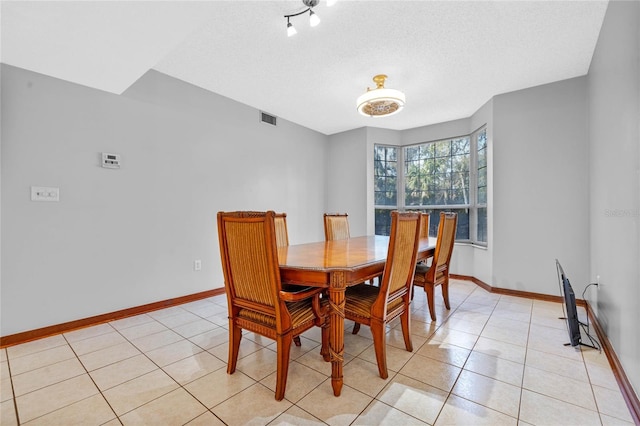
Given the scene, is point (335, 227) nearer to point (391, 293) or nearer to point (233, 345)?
point (391, 293)

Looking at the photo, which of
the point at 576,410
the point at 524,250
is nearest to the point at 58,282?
the point at 576,410

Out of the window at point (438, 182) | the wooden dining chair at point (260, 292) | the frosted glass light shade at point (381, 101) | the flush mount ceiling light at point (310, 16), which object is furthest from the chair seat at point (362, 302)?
the window at point (438, 182)

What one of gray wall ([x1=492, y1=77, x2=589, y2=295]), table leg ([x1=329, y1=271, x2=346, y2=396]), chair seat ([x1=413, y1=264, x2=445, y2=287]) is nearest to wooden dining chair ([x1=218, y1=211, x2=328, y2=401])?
table leg ([x1=329, y1=271, x2=346, y2=396])

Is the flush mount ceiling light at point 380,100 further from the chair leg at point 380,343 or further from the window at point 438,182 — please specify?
the chair leg at point 380,343

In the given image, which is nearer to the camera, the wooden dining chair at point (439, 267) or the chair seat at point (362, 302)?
the chair seat at point (362, 302)

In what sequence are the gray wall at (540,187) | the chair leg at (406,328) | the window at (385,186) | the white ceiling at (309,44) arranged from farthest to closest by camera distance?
the window at (385,186) → the gray wall at (540,187) → the chair leg at (406,328) → the white ceiling at (309,44)

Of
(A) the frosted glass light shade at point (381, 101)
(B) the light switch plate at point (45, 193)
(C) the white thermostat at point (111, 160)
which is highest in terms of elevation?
(A) the frosted glass light shade at point (381, 101)

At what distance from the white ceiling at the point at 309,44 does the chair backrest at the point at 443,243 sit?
5.11ft

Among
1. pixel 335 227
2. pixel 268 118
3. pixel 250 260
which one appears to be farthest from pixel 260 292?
pixel 268 118

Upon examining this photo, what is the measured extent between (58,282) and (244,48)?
2.64 metres

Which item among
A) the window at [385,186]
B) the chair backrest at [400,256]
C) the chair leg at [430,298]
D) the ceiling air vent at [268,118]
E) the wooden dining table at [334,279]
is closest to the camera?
→ the wooden dining table at [334,279]

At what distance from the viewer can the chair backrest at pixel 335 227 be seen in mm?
3296

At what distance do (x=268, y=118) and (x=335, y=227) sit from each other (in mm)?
2026

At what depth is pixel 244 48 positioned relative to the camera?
2492 mm
